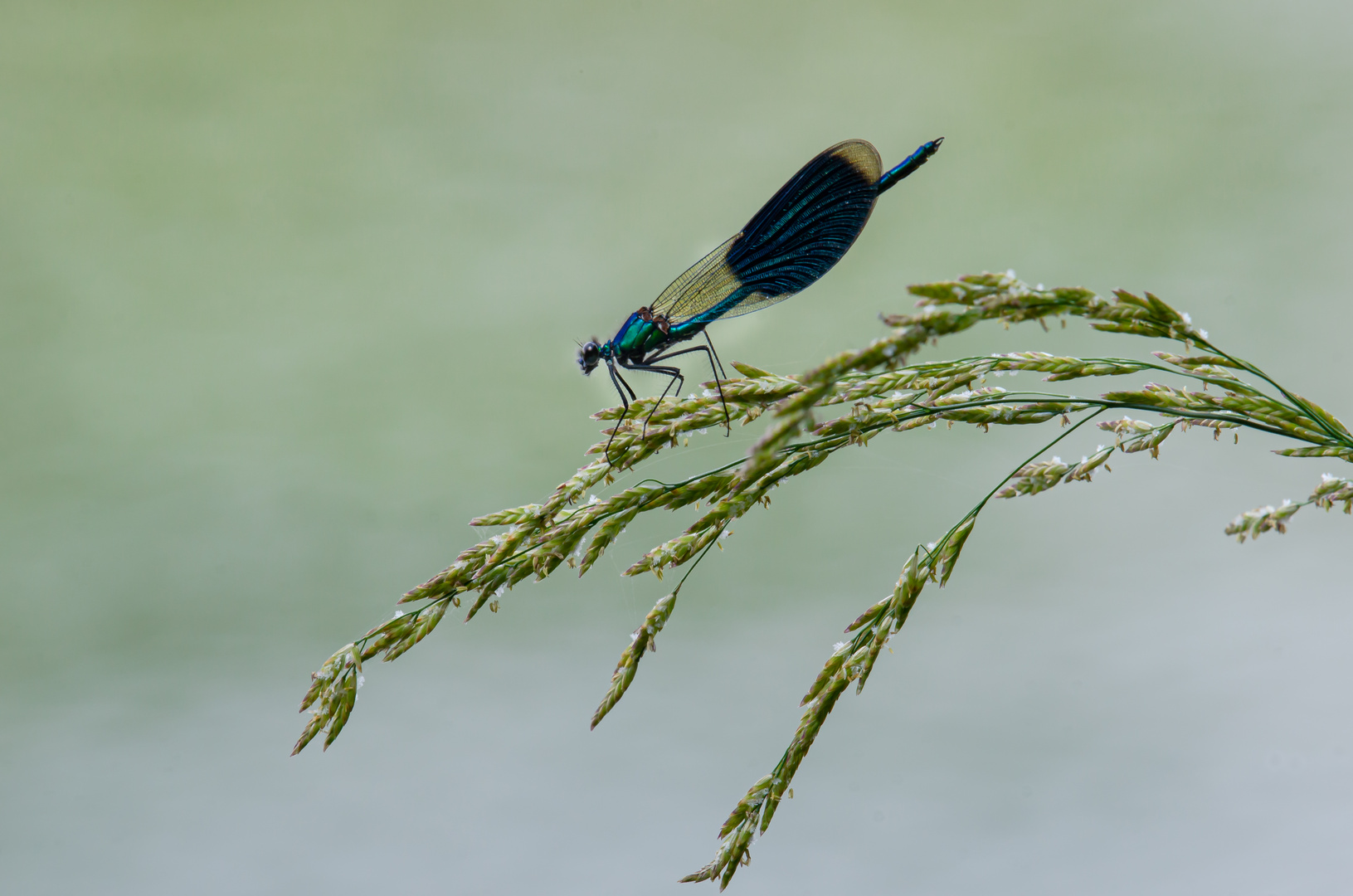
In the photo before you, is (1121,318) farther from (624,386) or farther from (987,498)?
(624,386)

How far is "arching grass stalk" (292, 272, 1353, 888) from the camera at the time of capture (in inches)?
37.4

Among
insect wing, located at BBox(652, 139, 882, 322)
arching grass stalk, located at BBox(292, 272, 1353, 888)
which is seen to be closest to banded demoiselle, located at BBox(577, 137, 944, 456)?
insect wing, located at BBox(652, 139, 882, 322)

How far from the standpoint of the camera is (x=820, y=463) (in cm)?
109

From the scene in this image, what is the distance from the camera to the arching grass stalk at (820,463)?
95 cm

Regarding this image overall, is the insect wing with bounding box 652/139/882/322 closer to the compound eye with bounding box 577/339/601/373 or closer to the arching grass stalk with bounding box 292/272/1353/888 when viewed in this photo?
the compound eye with bounding box 577/339/601/373

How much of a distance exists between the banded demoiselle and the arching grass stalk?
0.48m

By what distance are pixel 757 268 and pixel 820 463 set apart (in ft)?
2.42

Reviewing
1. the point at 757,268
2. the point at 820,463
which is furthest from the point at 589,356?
the point at 820,463

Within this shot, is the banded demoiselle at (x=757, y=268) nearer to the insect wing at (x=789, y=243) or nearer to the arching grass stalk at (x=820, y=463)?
the insect wing at (x=789, y=243)

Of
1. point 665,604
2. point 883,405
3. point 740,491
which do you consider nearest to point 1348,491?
point 883,405

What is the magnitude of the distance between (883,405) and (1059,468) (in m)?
0.22

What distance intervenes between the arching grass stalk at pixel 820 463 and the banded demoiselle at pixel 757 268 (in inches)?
19.0

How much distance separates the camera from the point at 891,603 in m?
0.99

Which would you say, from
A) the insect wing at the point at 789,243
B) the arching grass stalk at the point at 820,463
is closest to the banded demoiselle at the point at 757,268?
the insect wing at the point at 789,243
